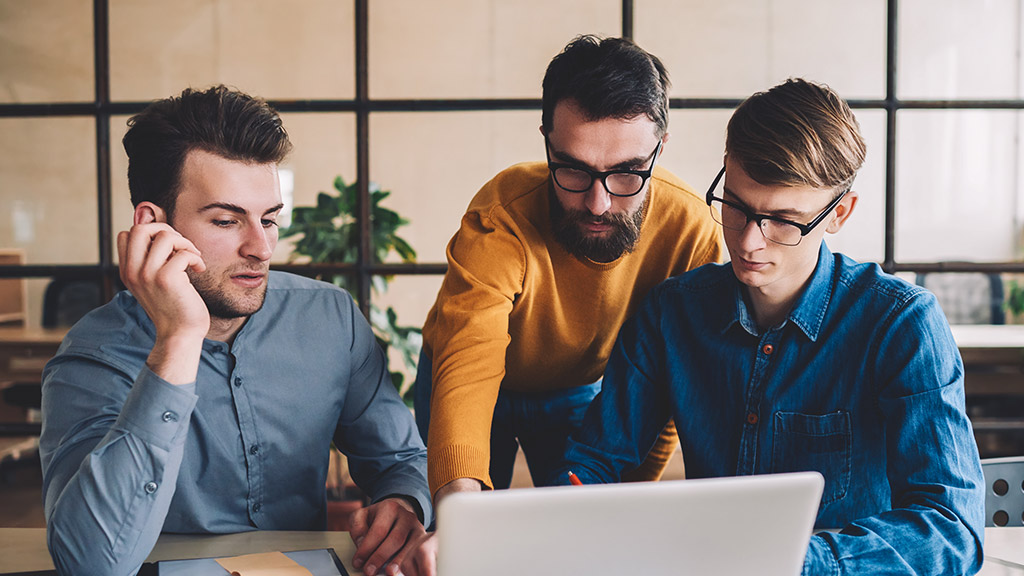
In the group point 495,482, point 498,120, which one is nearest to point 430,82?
point 498,120

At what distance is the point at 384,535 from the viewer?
1260 millimetres

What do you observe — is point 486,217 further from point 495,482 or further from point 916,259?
point 916,259

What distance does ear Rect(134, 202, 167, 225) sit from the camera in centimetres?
148

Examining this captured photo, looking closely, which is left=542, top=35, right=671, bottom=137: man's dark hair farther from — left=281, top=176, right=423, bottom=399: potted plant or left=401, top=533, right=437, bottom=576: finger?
left=281, top=176, right=423, bottom=399: potted plant

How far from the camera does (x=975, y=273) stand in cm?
248

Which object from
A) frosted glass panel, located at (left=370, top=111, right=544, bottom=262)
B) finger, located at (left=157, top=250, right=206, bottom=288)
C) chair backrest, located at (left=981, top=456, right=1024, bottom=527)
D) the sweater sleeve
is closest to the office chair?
frosted glass panel, located at (left=370, top=111, right=544, bottom=262)

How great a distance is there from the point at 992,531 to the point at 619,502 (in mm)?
953

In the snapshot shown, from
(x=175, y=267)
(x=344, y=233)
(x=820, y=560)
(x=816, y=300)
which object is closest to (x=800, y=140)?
(x=816, y=300)

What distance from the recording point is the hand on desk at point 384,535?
1.20 meters

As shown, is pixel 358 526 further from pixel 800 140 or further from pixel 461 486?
pixel 800 140

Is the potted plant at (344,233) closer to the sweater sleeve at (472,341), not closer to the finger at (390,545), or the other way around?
the sweater sleeve at (472,341)

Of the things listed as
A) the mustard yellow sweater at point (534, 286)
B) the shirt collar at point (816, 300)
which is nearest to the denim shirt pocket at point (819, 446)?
the shirt collar at point (816, 300)

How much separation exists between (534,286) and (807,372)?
57 centimetres

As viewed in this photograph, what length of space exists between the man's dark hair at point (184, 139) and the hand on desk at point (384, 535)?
694mm
